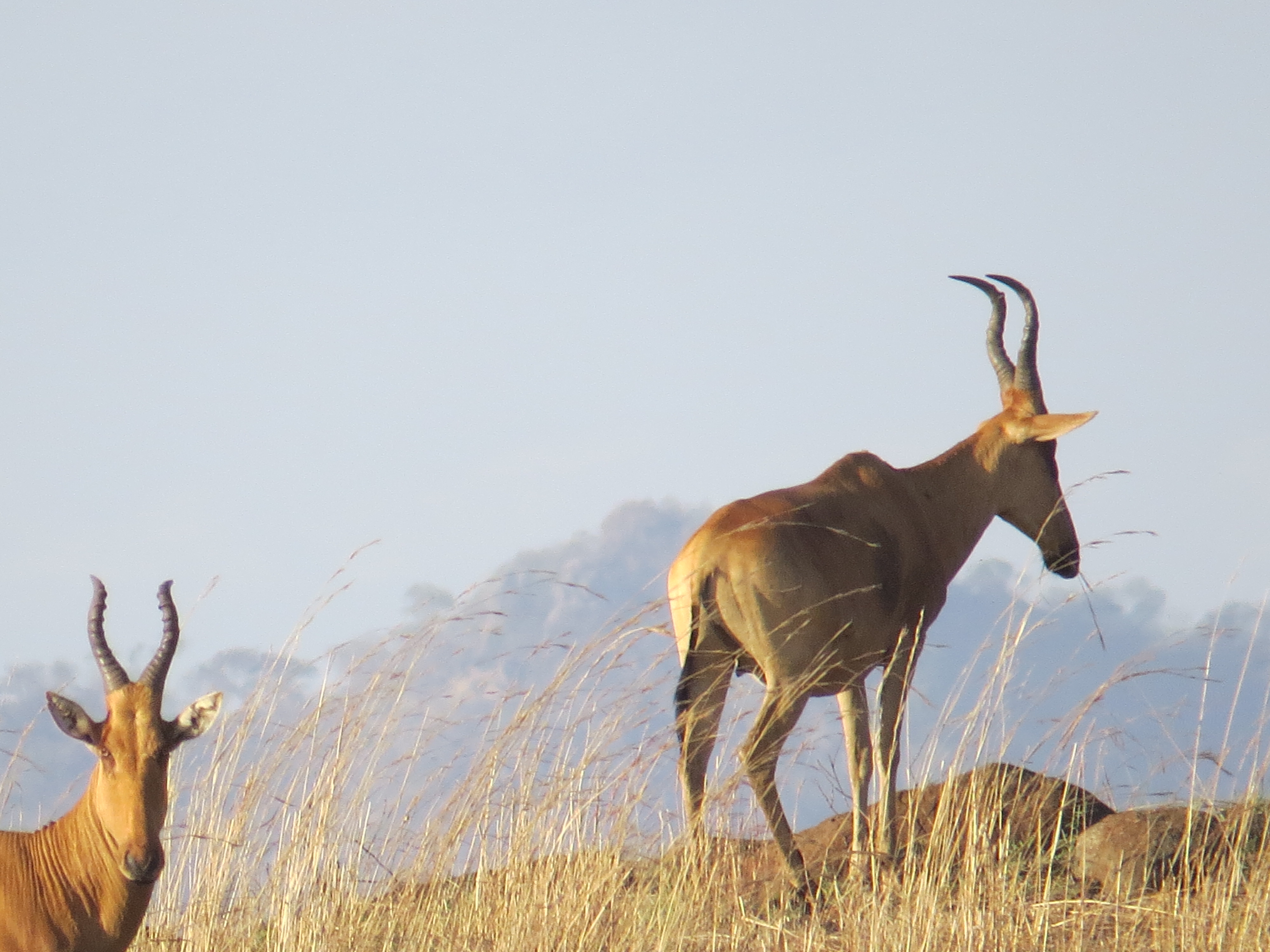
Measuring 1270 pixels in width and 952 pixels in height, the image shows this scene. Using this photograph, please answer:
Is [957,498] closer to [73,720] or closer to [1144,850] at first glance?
[1144,850]

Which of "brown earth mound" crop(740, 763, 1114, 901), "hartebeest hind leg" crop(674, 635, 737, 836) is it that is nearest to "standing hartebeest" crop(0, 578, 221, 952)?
"hartebeest hind leg" crop(674, 635, 737, 836)

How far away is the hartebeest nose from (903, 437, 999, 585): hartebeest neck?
17.9ft

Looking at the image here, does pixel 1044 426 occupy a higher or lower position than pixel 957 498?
higher

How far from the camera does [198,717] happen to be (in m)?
5.81

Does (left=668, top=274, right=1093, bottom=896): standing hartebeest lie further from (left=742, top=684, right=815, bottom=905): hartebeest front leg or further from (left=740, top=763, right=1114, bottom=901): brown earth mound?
(left=740, top=763, right=1114, bottom=901): brown earth mound

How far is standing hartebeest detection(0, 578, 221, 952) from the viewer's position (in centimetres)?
549

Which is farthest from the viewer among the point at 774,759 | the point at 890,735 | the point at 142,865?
the point at 890,735

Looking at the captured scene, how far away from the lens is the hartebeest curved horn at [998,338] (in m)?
10.1

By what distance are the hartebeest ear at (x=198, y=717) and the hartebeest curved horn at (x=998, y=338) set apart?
5931 mm

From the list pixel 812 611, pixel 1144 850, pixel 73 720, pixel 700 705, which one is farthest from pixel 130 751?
pixel 1144 850

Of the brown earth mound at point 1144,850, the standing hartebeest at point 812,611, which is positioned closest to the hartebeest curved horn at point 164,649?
the standing hartebeest at point 812,611

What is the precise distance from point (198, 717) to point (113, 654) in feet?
1.25

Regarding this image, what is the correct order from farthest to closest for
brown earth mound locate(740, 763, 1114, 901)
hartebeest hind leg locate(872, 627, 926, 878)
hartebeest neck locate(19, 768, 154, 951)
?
hartebeest hind leg locate(872, 627, 926, 878) < brown earth mound locate(740, 763, 1114, 901) < hartebeest neck locate(19, 768, 154, 951)

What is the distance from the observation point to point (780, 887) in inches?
324
